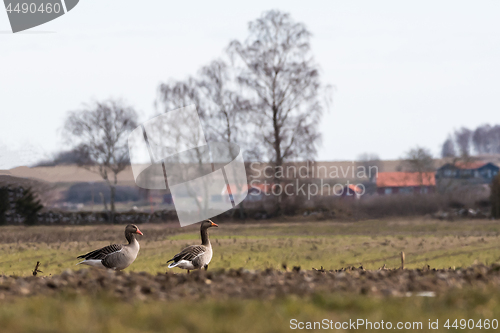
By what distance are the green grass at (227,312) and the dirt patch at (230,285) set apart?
0.67m

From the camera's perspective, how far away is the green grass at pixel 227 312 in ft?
23.6

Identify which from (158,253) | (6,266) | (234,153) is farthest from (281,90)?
(6,266)

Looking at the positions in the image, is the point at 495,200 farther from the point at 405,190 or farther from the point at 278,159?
the point at 278,159

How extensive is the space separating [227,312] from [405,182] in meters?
48.7

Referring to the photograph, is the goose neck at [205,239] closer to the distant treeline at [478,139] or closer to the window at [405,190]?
the window at [405,190]

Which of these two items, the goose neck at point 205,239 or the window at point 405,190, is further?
the window at point 405,190

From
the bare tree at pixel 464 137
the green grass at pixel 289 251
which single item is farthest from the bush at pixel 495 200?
the bare tree at pixel 464 137

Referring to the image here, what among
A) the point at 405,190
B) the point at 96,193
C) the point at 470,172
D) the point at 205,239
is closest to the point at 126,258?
the point at 205,239

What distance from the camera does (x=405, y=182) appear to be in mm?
54906

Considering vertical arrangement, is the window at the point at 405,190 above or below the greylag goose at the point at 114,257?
above

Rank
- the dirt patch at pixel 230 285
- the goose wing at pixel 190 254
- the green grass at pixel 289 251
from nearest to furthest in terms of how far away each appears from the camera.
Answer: the dirt patch at pixel 230 285
the goose wing at pixel 190 254
the green grass at pixel 289 251

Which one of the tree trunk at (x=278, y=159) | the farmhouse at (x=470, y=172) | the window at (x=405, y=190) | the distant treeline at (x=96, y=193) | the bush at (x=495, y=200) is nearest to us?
the bush at (x=495, y=200)

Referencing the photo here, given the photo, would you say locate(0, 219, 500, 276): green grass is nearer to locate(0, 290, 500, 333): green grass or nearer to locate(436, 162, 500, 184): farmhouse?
locate(0, 290, 500, 333): green grass

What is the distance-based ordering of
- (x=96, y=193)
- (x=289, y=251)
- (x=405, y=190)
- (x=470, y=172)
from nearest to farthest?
1. (x=289, y=251)
2. (x=405, y=190)
3. (x=96, y=193)
4. (x=470, y=172)
